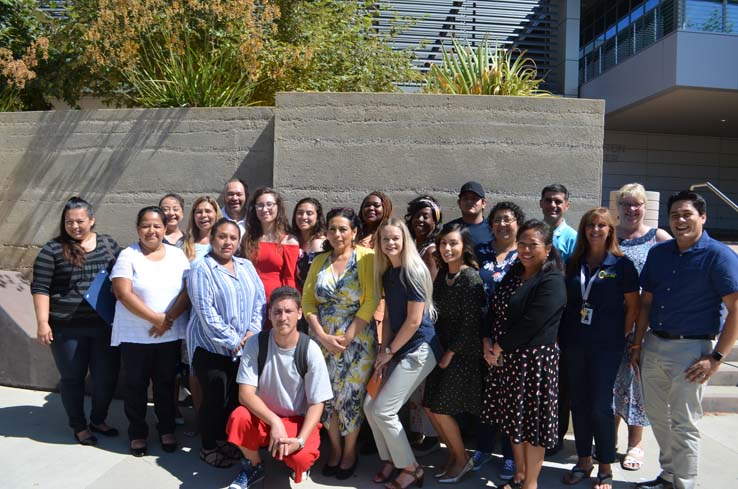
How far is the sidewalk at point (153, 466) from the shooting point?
389cm

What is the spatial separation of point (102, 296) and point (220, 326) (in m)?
1.05

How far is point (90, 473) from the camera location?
13.0 ft

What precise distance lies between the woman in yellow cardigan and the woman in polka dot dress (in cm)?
89

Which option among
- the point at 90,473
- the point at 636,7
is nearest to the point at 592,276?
the point at 90,473

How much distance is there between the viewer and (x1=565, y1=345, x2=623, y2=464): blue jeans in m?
3.80

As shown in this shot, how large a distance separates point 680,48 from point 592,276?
10876 mm

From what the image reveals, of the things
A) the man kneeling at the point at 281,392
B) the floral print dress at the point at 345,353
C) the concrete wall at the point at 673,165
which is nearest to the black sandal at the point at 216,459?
the man kneeling at the point at 281,392

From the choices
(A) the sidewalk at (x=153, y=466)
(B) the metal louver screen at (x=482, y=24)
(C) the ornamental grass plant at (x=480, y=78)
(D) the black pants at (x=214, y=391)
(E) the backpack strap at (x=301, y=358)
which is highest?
(B) the metal louver screen at (x=482, y=24)

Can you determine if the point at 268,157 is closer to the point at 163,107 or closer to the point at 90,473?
the point at 163,107

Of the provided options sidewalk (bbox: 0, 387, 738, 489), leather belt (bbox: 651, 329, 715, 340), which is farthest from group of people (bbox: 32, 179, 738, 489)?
sidewalk (bbox: 0, 387, 738, 489)

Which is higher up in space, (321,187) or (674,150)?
(674,150)

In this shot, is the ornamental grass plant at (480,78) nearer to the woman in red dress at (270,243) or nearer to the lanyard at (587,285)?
the woman in red dress at (270,243)

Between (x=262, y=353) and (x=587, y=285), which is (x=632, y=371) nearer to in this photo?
(x=587, y=285)

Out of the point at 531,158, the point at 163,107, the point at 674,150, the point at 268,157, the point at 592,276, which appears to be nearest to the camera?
the point at 592,276
